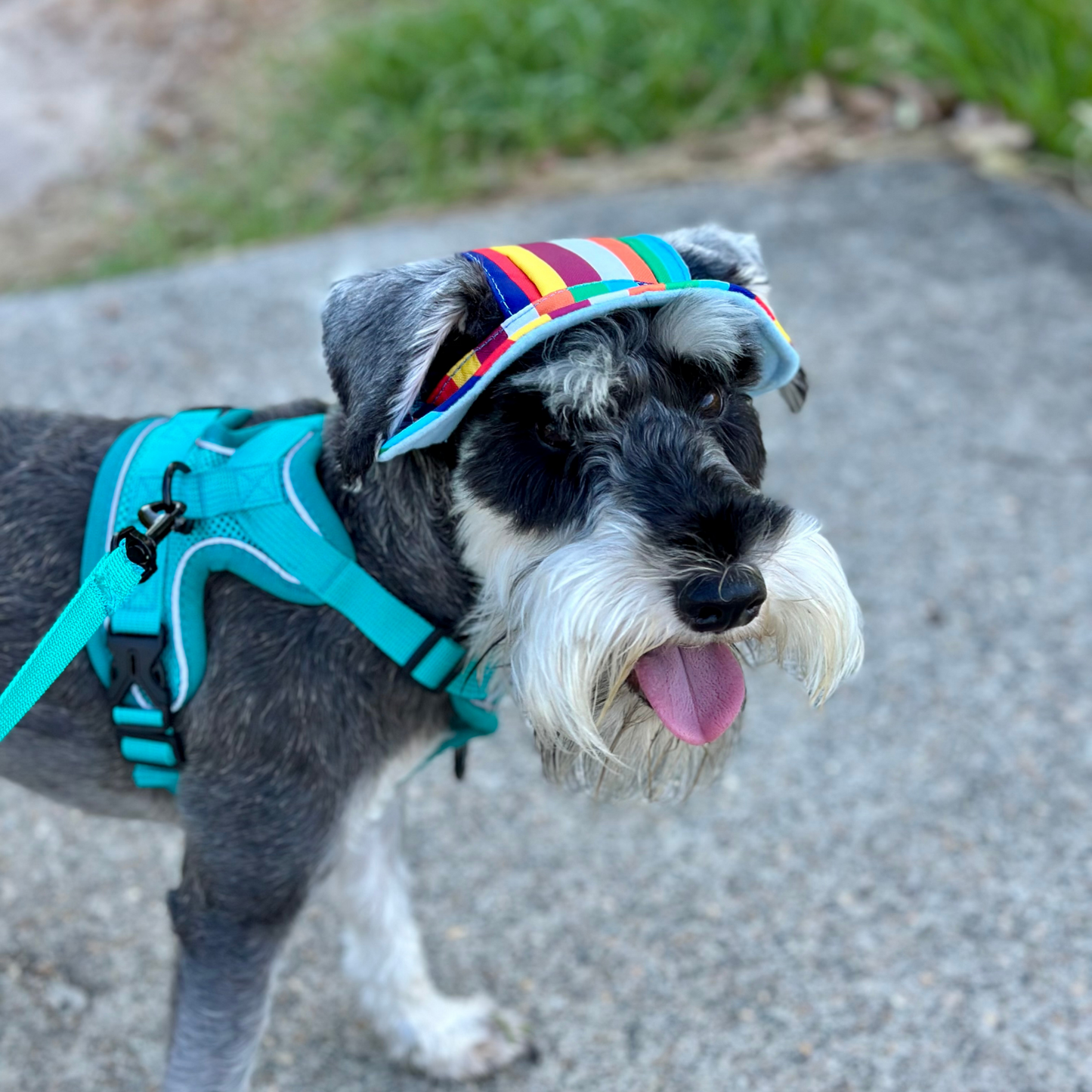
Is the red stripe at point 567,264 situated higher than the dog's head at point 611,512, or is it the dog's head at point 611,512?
the red stripe at point 567,264

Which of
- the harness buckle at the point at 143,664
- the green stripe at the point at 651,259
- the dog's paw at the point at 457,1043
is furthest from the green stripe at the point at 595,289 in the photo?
the dog's paw at the point at 457,1043

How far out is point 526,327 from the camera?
193 centimetres

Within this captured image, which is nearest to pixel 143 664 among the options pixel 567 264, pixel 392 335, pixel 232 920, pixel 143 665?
pixel 143 665

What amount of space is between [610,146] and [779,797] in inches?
195

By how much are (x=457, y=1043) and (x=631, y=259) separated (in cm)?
210

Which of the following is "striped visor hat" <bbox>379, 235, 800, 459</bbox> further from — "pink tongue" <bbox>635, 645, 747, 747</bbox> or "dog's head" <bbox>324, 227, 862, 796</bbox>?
"pink tongue" <bbox>635, 645, 747, 747</bbox>

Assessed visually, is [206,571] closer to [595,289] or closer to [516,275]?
[516,275]

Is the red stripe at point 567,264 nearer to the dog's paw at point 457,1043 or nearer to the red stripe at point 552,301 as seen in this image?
the red stripe at point 552,301

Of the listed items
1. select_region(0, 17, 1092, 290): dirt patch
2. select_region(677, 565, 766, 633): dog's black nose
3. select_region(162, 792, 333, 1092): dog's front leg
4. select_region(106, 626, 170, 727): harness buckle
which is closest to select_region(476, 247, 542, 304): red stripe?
select_region(677, 565, 766, 633): dog's black nose

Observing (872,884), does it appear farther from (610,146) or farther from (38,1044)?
(610,146)

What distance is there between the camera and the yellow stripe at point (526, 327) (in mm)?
1924

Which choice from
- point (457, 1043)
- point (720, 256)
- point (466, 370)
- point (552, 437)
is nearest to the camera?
point (466, 370)

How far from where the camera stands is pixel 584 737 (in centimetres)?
204

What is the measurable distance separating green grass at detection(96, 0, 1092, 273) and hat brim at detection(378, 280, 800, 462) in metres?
5.10
